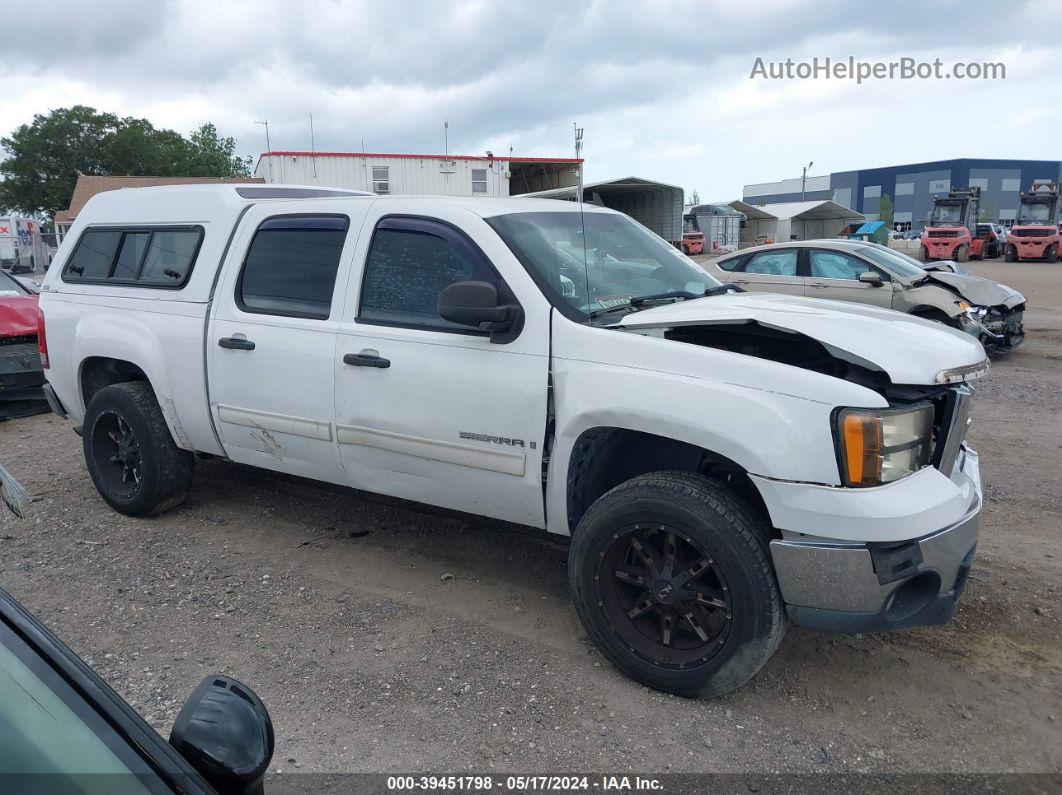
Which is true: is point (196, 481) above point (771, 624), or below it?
below

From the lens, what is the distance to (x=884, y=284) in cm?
1046

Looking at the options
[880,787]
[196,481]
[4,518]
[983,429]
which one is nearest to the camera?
[880,787]

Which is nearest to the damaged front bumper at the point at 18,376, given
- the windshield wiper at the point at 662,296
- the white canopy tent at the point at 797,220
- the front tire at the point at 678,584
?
the windshield wiper at the point at 662,296

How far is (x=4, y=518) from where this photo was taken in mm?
5387

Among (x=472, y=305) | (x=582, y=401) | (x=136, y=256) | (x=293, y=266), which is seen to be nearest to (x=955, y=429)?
(x=582, y=401)

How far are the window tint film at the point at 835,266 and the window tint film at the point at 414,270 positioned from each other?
8.15 metres

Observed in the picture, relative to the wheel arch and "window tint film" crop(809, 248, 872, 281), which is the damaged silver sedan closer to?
"window tint film" crop(809, 248, 872, 281)

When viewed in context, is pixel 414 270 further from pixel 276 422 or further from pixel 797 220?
pixel 797 220

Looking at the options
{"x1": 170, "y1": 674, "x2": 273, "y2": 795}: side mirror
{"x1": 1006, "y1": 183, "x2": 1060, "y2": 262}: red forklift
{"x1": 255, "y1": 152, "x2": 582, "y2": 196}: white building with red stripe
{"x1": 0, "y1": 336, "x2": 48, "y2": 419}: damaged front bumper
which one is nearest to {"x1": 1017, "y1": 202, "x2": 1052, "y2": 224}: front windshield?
{"x1": 1006, "y1": 183, "x2": 1060, "y2": 262}: red forklift

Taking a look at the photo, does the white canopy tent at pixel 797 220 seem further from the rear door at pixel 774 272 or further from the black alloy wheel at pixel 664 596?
the black alloy wheel at pixel 664 596

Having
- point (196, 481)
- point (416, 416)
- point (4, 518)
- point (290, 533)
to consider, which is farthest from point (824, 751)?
point (4, 518)

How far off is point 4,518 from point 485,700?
3.92m

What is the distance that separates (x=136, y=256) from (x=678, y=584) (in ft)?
13.4

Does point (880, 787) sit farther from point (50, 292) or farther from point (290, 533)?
point (50, 292)
